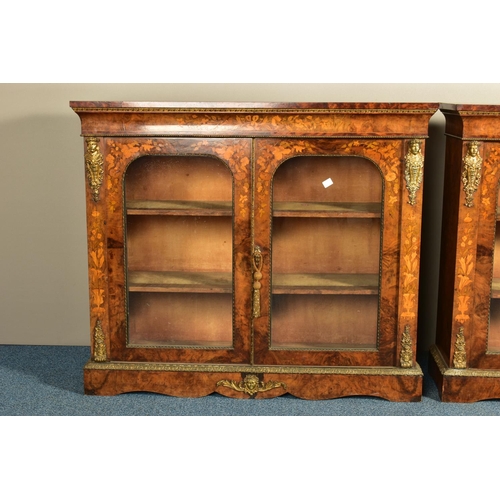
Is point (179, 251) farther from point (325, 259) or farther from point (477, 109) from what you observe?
point (477, 109)

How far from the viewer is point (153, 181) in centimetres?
379

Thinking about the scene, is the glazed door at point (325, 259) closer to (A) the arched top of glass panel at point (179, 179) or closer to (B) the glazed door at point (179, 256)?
(B) the glazed door at point (179, 256)

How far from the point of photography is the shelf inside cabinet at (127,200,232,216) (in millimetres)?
3705

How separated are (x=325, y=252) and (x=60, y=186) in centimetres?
162

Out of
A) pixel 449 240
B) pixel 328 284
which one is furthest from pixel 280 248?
pixel 449 240

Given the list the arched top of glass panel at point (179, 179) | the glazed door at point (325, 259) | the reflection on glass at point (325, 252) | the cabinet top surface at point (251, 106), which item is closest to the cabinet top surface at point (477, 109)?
the cabinet top surface at point (251, 106)

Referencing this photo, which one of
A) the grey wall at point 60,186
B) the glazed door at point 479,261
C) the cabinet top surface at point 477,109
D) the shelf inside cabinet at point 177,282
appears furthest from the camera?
the grey wall at point 60,186

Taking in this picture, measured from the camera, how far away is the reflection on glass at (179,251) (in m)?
3.76

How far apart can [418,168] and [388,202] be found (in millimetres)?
215

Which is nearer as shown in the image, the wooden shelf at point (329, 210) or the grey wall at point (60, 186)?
the wooden shelf at point (329, 210)

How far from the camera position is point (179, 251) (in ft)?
12.9

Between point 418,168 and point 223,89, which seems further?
point 223,89

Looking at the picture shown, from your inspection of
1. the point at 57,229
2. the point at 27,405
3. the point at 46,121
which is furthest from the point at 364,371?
the point at 46,121

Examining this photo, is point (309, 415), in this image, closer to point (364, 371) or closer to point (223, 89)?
point (364, 371)
